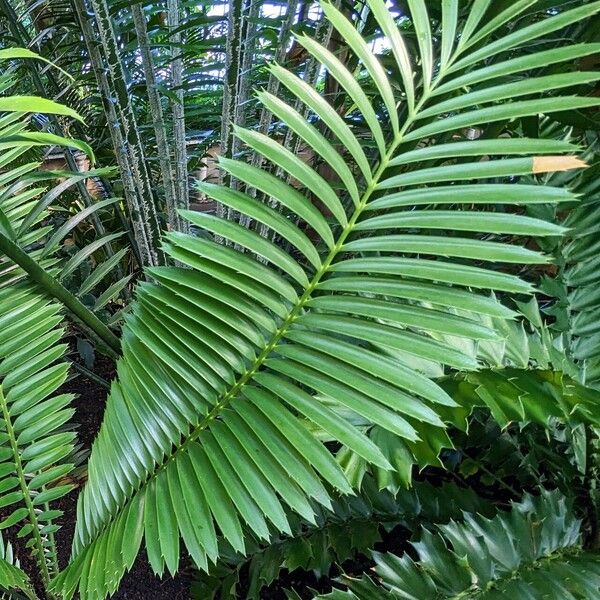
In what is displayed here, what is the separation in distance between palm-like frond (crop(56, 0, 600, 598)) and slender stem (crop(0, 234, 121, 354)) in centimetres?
22

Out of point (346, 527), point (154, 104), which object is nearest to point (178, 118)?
point (154, 104)

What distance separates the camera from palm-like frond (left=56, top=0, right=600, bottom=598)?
1.52 feet

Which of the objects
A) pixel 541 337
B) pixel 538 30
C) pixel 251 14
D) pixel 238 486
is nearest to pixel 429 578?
pixel 238 486

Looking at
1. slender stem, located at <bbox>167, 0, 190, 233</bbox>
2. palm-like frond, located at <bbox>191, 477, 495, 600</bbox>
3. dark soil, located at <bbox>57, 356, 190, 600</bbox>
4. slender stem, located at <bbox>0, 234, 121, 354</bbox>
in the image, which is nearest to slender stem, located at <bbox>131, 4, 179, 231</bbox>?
slender stem, located at <bbox>167, 0, 190, 233</bbox>

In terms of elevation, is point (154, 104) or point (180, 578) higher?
point (154, 104)

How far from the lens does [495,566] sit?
0.58 meters

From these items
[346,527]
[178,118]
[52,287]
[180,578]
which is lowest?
[180,578]

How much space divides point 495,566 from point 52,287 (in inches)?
29.1

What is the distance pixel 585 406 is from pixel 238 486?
387 mm

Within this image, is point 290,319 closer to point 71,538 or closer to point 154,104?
point 154,104

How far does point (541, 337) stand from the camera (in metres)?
0.70

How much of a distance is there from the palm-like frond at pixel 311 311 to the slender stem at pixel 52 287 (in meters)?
0.22

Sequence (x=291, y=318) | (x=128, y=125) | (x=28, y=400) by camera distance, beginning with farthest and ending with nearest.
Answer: (x=128, y=125)
(x=28, y=400)
(x=291, y=318)

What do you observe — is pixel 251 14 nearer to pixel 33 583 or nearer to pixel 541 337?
pixel 541 337
